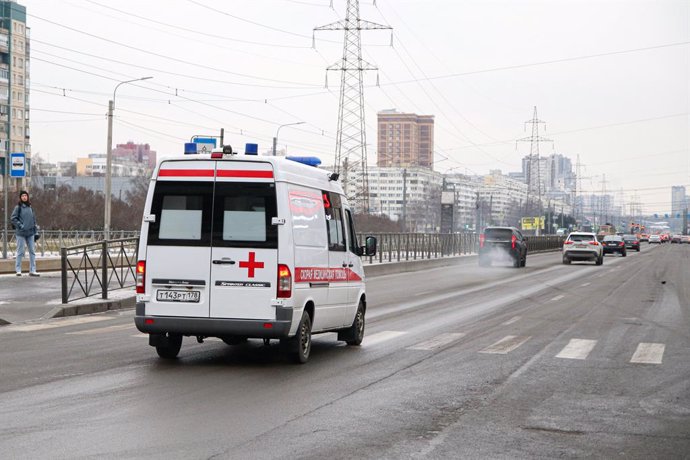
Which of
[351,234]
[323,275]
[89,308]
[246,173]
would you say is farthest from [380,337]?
[89,308]

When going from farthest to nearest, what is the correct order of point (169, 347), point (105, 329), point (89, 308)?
point (89, 308) < point (105, 329) < point (169, 347)

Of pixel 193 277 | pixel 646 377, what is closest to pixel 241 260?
pixel 193 277

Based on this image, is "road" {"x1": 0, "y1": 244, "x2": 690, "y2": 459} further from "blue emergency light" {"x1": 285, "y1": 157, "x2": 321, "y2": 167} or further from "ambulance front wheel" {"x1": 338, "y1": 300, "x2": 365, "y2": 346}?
"blue emergency light" {"x1": 285, "y1": 157, "x2": 321, "y2": 167}

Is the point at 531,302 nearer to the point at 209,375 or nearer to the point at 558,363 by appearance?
the point at 558,363

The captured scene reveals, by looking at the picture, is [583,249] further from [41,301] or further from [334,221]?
[334,221]

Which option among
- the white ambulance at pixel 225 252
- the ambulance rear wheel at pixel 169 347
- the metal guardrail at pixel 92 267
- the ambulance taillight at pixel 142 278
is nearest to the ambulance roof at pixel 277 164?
the white ambulance at pixel 225 252

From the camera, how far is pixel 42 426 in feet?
24.5

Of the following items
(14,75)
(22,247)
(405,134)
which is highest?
(14,75)

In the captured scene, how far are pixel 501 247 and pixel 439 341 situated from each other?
31.9 m

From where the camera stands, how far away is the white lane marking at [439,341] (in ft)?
44.8

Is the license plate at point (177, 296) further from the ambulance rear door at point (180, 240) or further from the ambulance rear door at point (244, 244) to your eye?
the ambulance rear door at point (244, 244)

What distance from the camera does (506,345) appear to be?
1415 centimetres

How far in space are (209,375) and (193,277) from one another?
1.23m

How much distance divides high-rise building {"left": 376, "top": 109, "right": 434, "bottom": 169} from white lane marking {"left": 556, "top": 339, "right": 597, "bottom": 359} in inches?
6311
